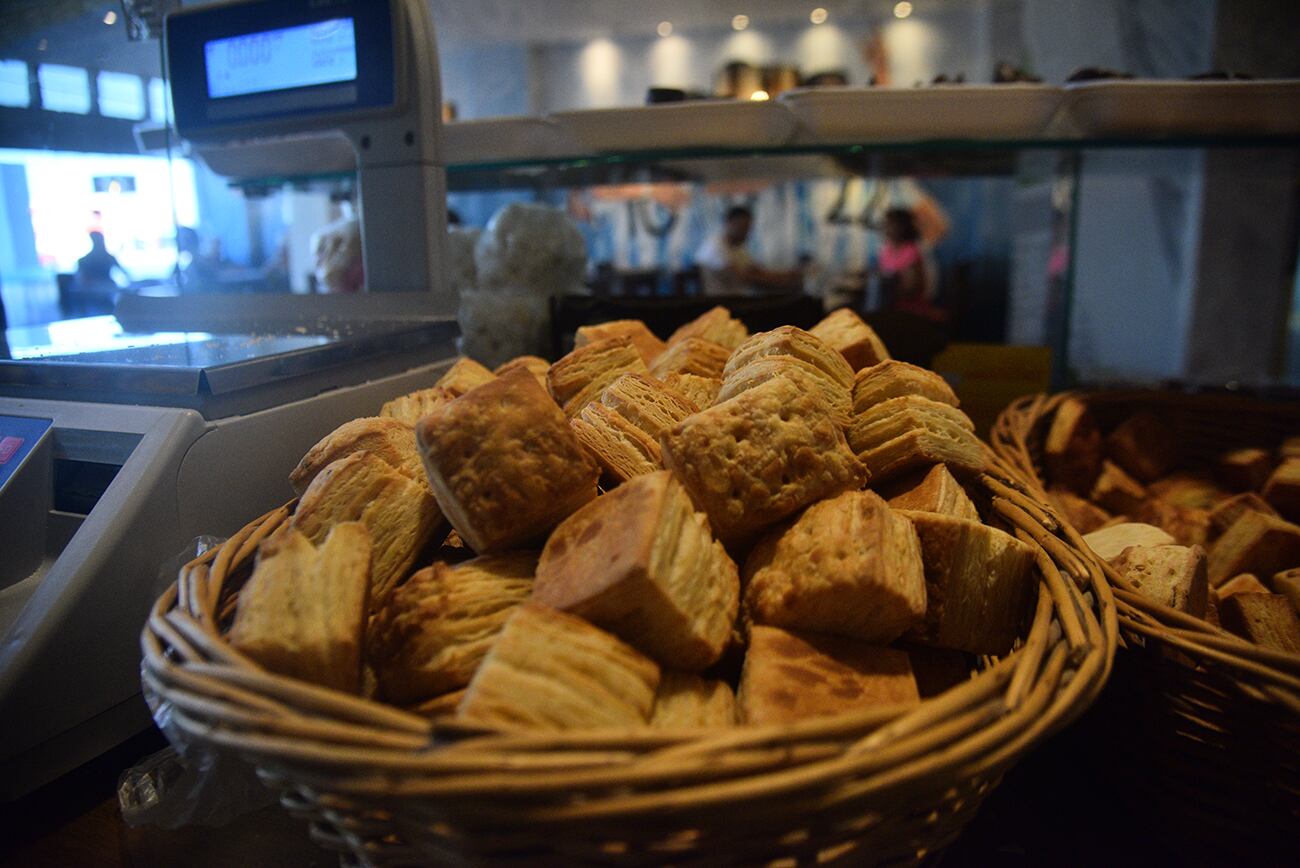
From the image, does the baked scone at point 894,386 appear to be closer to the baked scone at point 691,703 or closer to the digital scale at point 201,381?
the baked scone at point 691,703

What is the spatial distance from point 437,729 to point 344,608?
208 millimetres

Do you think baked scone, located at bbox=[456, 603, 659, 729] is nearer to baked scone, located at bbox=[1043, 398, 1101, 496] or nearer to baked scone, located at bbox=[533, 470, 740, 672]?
baked scone, located at bbox=[533, 470, 740, 672]

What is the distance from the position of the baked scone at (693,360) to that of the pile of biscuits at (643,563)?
169mm

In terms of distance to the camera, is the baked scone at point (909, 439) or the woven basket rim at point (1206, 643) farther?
the baked scone at point (909, 439)

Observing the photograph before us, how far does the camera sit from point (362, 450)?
968 mm

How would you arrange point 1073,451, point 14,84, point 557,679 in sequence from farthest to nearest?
point 14,84 → point 1073,451 → point 557,679

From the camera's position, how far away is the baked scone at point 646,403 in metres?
1.01

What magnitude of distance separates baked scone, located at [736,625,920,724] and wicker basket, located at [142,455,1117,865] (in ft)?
0.33

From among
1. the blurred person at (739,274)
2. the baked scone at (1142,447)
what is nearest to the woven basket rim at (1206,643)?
the baked scone at (1142,447)

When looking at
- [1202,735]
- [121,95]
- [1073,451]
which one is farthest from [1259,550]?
[121,95]

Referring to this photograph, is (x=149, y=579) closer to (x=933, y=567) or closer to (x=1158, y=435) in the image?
(x=933, y=567)

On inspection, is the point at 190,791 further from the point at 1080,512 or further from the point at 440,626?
the point at 1080,512

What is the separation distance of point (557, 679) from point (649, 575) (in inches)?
4.6

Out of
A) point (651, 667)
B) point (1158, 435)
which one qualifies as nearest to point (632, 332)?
point (651, 667)
